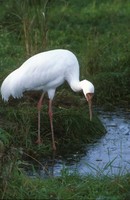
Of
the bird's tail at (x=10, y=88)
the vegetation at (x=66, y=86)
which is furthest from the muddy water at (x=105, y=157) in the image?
the bird's tail at (x=10, y=88)

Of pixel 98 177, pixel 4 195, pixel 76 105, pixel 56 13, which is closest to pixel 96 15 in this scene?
pixel 56 13

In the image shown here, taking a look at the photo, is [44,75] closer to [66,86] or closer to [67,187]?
[66,86]

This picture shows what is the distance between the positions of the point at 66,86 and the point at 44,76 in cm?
207

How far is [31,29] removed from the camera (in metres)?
12.8

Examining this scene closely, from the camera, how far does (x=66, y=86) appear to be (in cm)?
1285

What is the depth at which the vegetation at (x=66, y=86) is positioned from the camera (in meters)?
7.39

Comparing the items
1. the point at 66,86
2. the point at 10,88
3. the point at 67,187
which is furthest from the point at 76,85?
the point at 67,187

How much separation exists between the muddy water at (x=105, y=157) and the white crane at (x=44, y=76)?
800mm

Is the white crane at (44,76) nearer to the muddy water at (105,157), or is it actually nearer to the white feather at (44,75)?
the white feather at (44,75)

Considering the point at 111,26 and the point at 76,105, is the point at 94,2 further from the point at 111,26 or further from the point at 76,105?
the point at 76,105

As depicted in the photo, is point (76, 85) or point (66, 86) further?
point (66, 86)

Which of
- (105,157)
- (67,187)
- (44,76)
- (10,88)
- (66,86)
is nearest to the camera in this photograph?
(67,187)

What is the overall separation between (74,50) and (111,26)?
2.02 metres

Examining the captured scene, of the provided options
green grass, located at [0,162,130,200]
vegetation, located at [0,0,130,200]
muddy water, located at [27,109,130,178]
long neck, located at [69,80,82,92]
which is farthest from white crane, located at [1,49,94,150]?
green grass, located at [0,162,130,200]
